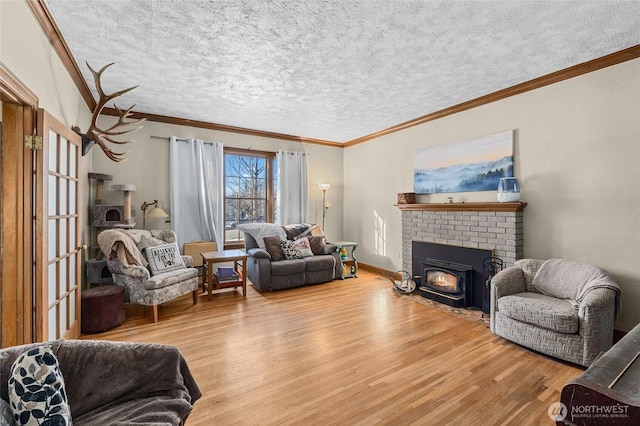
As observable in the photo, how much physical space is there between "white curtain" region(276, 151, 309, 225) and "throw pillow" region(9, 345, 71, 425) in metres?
4.58

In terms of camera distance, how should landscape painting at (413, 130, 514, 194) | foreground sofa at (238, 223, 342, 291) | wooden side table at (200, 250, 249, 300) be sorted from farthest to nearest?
foreground sofa at (238, 223, 342, 291) < wooden side table at (200, 250, 249, 300) < landscape painting at (413, 130, 514, 194)

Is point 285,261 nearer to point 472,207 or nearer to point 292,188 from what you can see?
point 292,188

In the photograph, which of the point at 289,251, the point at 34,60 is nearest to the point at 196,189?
the point at 289,251

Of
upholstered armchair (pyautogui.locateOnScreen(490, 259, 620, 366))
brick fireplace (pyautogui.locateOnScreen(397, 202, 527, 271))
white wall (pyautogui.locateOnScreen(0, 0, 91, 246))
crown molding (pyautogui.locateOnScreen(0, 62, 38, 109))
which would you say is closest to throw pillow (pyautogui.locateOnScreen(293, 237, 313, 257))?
brick fireplace (pyautogui.locateOnScreen(397, 202, 527, 271))

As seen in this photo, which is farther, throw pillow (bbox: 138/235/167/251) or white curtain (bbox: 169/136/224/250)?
white curtain (bbox: 169/136/224/250)

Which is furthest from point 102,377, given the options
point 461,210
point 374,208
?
point 374,208

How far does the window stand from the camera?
5383 mm

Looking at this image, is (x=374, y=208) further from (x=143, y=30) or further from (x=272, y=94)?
(x=143, y=30)

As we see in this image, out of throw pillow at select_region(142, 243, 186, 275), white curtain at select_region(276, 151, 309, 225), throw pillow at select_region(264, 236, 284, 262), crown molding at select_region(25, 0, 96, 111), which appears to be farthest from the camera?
white curtain at select_region(276, 151, 309, 225)

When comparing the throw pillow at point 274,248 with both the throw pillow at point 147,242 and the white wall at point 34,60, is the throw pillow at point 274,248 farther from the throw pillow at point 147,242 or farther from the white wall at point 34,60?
the white wall at point 34,60

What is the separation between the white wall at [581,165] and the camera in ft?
8.80

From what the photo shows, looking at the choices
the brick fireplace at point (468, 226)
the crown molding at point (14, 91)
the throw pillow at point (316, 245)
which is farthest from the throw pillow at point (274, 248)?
the crown molding at point (14, 91)

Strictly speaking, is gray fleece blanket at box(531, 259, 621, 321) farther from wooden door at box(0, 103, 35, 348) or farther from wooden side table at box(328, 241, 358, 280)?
wooden door at box(0, 103, 35, 348)

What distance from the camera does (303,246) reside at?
193 inches
